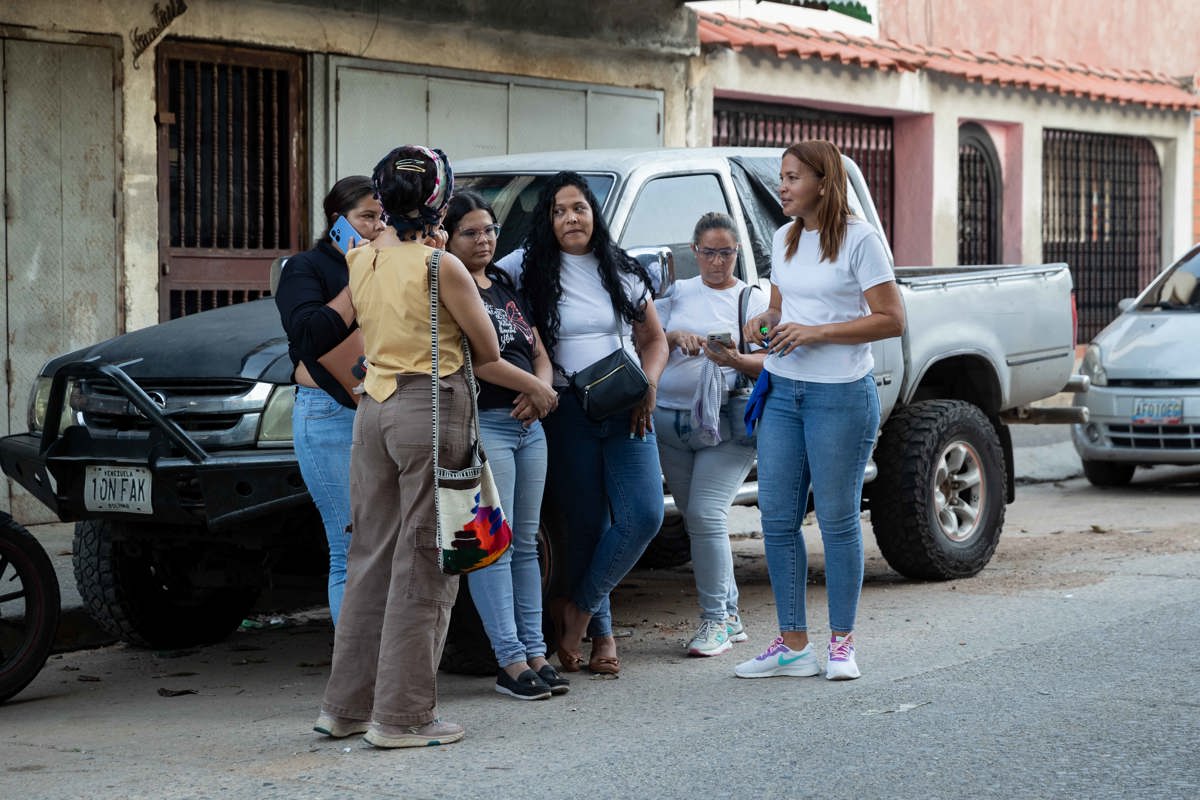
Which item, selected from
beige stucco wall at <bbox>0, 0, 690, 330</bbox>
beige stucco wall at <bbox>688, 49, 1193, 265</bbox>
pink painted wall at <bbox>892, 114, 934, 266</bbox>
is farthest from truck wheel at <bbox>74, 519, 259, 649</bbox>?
pink painted wall at <bbox>892, 114, 934, 266</bbox>

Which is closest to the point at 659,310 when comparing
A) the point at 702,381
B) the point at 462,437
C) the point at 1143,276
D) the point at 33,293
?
the point at 702,381

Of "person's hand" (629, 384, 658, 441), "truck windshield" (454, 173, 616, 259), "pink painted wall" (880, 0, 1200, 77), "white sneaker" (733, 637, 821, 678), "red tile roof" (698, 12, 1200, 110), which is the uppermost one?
"pink painted wall" (880, 0, 1200, 77)

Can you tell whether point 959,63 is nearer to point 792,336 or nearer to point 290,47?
point 290,47

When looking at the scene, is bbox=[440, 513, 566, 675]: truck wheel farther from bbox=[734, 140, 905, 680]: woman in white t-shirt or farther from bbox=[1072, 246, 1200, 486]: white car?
bbox=[1072, 246, 1200, 486]: white car

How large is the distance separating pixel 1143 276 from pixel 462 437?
16763mm

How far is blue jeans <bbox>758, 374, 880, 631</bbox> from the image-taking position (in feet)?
20.0

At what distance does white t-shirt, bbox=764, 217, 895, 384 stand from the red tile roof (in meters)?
8.25

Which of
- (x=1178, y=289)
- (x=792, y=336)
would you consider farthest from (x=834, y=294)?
(x=1178, y=289)

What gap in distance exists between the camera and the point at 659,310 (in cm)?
682

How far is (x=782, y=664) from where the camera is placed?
624cm

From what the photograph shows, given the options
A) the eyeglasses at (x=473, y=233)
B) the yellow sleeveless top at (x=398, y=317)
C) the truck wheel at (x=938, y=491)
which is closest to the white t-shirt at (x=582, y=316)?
the eyeglasses at (x=473, y=233)

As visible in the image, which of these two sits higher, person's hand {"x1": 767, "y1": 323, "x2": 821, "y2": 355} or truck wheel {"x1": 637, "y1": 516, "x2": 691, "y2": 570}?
person's hand {"x1": 767, "y1": 323, "x2": 821, "y2": 355}

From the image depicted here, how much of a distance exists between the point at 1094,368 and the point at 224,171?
232 inches

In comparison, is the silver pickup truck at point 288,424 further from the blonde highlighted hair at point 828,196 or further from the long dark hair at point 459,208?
the long dark hair at point 459,208
